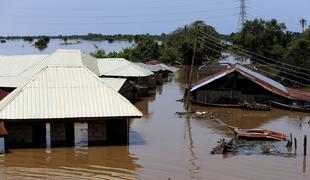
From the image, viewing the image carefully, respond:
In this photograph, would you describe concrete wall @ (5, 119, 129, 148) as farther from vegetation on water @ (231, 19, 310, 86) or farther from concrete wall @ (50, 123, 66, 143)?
vegetation on water @ (231, 19, 310, 86)

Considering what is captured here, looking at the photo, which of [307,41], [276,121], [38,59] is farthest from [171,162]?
[307,41]

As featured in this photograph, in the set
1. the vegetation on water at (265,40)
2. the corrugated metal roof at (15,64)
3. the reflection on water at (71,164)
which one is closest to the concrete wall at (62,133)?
the reflection on water at (71,164)

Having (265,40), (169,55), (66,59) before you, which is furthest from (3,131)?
(169,55)

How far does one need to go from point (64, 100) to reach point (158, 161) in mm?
5742

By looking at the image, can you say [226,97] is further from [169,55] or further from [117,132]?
[169,55]

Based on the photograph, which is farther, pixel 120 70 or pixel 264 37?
pixel 264 37

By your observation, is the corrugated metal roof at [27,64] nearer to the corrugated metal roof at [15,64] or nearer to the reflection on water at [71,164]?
the corrugated metal roof at [15,64]

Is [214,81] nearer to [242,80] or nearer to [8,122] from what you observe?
[242,80]

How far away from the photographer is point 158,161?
22781mm

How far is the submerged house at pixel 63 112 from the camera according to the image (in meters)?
24.1

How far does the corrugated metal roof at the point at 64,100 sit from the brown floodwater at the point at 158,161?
1.77 meters

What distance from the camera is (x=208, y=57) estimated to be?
83.6 metres

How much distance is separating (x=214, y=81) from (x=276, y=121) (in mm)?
7400

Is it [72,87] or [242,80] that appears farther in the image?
[242,80]
